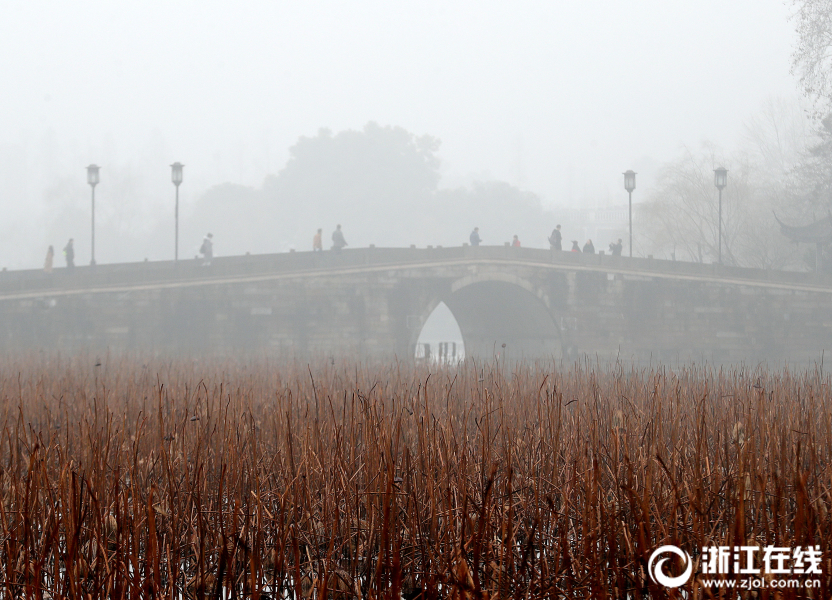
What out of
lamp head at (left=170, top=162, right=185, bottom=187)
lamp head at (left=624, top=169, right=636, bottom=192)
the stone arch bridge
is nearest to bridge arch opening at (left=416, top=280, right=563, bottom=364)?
the stone arch bridge

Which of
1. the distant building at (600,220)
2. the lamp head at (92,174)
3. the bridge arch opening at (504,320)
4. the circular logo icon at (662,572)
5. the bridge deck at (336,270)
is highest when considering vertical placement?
the distant building at (600,220)

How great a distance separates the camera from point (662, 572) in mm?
2523

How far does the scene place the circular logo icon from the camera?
225 cm

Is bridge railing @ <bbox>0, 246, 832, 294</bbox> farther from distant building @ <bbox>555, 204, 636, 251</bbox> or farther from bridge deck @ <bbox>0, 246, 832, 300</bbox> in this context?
distant building @ <bbox>555, 204, 636, 251</bbox>

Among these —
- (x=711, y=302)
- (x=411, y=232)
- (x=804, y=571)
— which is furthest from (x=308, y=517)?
(x=411, y=232)

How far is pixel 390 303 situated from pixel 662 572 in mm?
17395

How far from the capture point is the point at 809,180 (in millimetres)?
23766

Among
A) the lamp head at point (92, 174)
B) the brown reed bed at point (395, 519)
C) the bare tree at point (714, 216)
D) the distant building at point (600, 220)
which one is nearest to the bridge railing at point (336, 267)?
the lamp head at point (92, 174)

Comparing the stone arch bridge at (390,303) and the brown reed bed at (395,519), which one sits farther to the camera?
the stone arch bridge at (390,303)

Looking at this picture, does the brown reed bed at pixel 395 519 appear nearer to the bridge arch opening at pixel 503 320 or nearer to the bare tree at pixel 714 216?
the bridge arch opening at pixel 503 320

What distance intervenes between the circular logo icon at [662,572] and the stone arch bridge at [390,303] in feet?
52.2

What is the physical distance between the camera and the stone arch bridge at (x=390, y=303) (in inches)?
734

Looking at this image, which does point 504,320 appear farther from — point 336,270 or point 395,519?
point 395,519

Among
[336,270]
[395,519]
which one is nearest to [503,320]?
[336,270]
